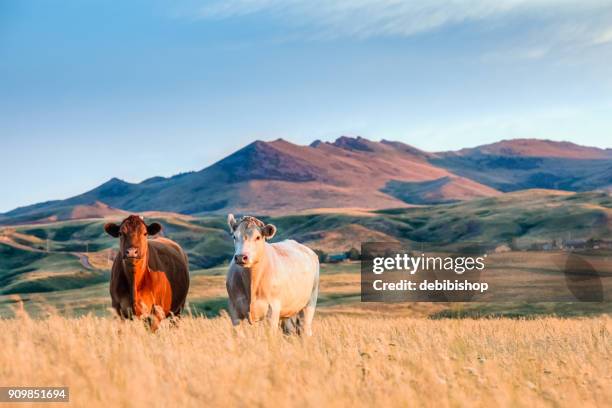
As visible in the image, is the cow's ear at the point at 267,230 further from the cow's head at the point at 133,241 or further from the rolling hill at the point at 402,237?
the rolling hill at the point at 402,237

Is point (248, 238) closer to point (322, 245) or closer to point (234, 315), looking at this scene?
point (234, 315)

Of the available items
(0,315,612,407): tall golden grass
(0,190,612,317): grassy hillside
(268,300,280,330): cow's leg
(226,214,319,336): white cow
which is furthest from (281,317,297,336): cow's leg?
(0,190,612,317): grassy hillside

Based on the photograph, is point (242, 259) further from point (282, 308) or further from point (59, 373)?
point (59, 373)

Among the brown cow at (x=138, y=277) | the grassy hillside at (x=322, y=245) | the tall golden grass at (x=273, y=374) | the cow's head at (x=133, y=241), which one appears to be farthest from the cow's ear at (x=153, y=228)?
the grassy hillside at (x=322, y=245)

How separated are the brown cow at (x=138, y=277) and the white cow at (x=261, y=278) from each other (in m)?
1.35

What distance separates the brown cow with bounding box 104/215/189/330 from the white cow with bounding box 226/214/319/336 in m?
1.35

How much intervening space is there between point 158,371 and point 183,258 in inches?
363

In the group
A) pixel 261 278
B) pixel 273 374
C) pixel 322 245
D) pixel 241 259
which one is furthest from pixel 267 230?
pixel 322 245

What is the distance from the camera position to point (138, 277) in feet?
48.0

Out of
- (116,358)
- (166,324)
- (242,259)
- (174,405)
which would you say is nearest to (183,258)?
(166,324)

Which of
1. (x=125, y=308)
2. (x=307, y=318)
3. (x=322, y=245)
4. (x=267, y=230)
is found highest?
(x=267, y=230)

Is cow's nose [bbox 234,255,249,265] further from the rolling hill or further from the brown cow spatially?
the rolling hill

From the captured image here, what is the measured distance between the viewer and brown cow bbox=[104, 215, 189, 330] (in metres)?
14.4

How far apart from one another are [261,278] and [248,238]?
97cm
